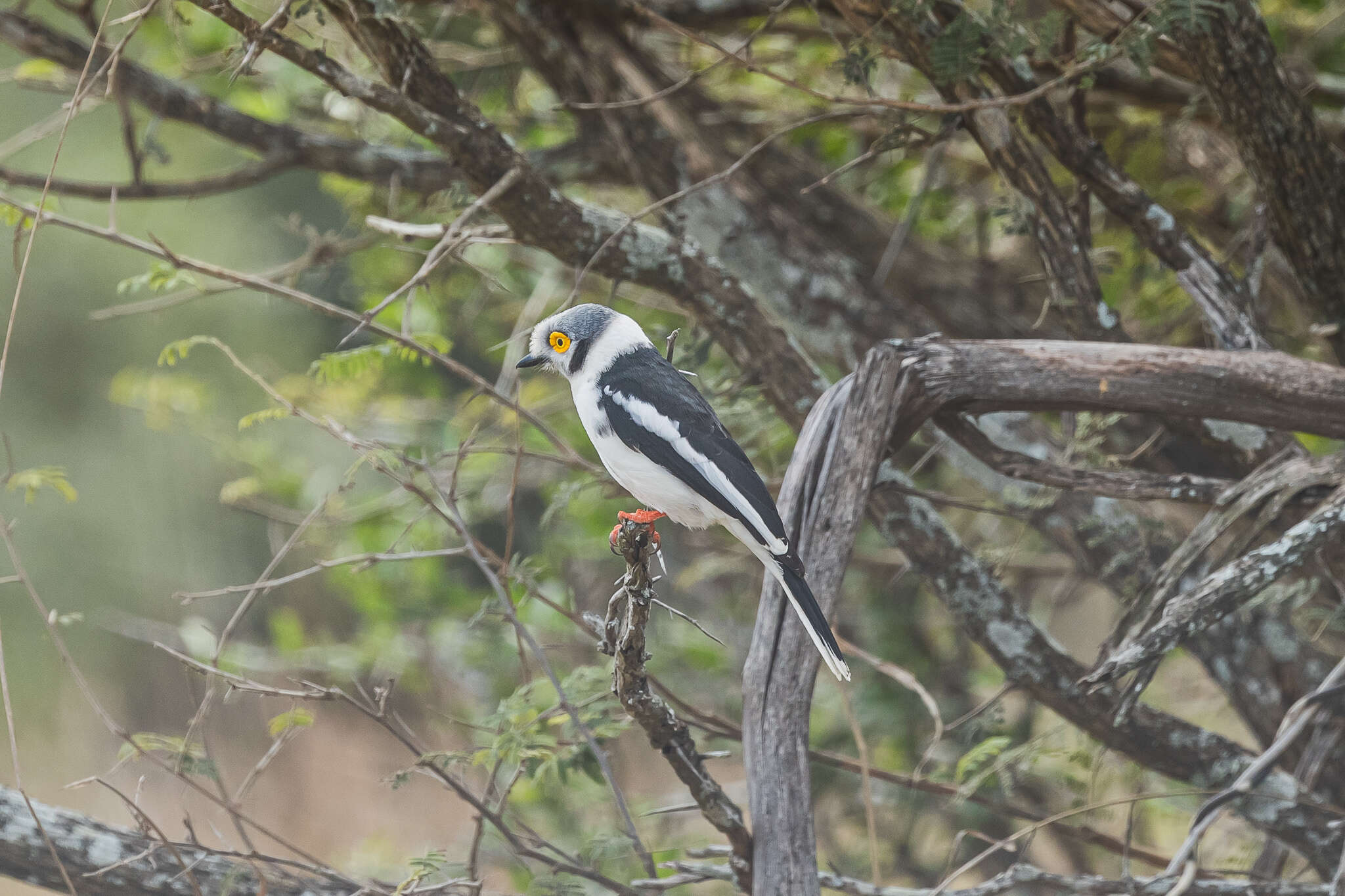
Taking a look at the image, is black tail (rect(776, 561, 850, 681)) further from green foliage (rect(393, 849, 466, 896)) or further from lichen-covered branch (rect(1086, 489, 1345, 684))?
green foliage (rect(393, 849, 466, 896))

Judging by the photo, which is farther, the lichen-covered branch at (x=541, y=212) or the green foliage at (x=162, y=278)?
the green foliage at (x=162, y=278)

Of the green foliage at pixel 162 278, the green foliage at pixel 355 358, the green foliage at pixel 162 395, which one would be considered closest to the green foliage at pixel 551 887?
the green foliage at pixel 355 358

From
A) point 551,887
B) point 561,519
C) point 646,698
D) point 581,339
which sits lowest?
point 551,887

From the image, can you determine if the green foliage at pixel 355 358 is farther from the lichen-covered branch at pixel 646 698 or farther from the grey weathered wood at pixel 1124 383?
the grey weathered wood at pixel 1124 383

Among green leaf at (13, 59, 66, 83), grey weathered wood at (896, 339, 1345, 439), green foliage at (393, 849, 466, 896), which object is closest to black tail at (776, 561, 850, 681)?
grey weathered wood at (896, 339, 1345, 439)

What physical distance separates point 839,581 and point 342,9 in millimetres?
1695

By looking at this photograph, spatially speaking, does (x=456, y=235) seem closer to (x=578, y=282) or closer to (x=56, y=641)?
(x=578, y=282)

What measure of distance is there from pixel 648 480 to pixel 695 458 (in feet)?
0.34

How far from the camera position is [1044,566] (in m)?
4.62

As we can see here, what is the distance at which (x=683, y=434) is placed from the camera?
→ 205 centimetres

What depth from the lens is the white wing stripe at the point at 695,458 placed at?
1922mm

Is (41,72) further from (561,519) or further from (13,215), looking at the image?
(561,519)

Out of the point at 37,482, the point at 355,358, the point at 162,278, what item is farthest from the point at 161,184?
→ the point at 37,482

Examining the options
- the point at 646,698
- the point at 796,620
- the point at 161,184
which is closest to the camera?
the point at 646,698
